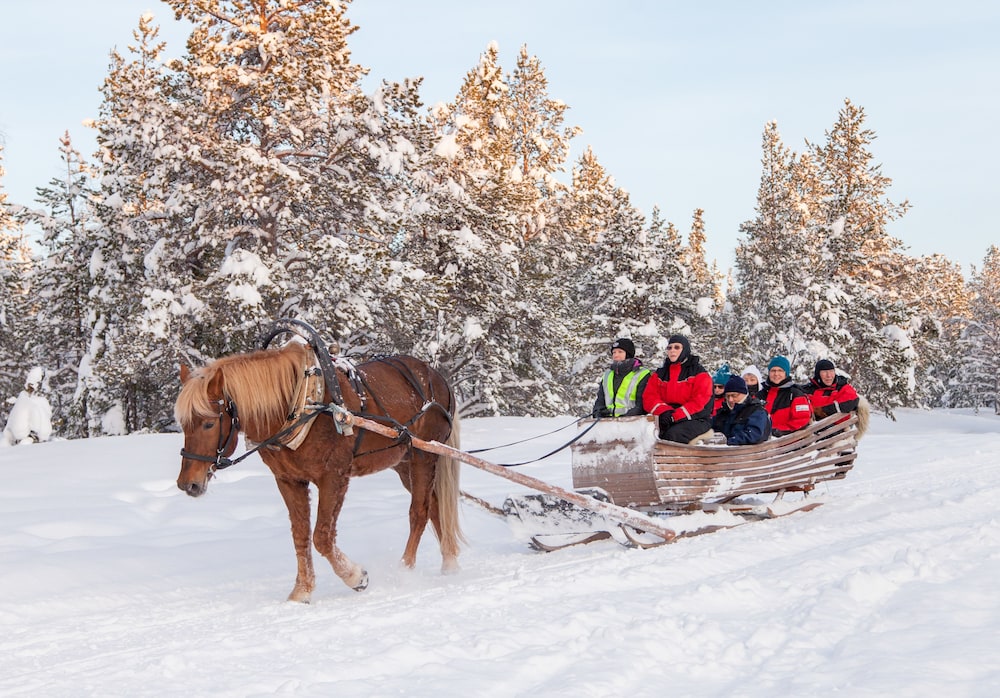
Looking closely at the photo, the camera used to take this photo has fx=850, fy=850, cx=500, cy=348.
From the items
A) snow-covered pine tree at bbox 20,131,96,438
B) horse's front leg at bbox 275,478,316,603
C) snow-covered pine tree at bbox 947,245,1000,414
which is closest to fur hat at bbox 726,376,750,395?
horse's front leg at bbox 275,478,316,603

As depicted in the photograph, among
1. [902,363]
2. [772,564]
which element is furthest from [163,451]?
[902,363]

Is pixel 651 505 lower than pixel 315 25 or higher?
lower

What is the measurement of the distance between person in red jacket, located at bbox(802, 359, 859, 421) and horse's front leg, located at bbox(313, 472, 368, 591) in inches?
257

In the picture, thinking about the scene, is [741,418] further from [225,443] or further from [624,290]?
[624,290]

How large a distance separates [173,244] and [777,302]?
20.0m

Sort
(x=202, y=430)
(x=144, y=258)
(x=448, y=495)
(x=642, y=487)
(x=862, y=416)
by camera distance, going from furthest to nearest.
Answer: (x=144, y=258), (x=862, y=416), (x=448, y=495), (x=642, y=487), (x=202, y=430)

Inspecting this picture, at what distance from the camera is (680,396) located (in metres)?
8.17

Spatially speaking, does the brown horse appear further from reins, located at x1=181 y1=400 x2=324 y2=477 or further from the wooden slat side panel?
the wooden slat side panel

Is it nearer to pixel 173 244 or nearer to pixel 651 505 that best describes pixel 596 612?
pixel 651 505

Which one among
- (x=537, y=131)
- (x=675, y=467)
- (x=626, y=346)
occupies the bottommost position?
(x=675, y=467)

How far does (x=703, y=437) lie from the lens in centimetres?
785

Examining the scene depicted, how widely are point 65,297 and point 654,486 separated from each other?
55.5 ft

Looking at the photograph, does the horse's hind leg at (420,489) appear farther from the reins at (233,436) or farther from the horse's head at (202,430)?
the horse's head at (202,430)

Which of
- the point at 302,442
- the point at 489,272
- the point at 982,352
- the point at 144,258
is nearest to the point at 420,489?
the point at 302,442
